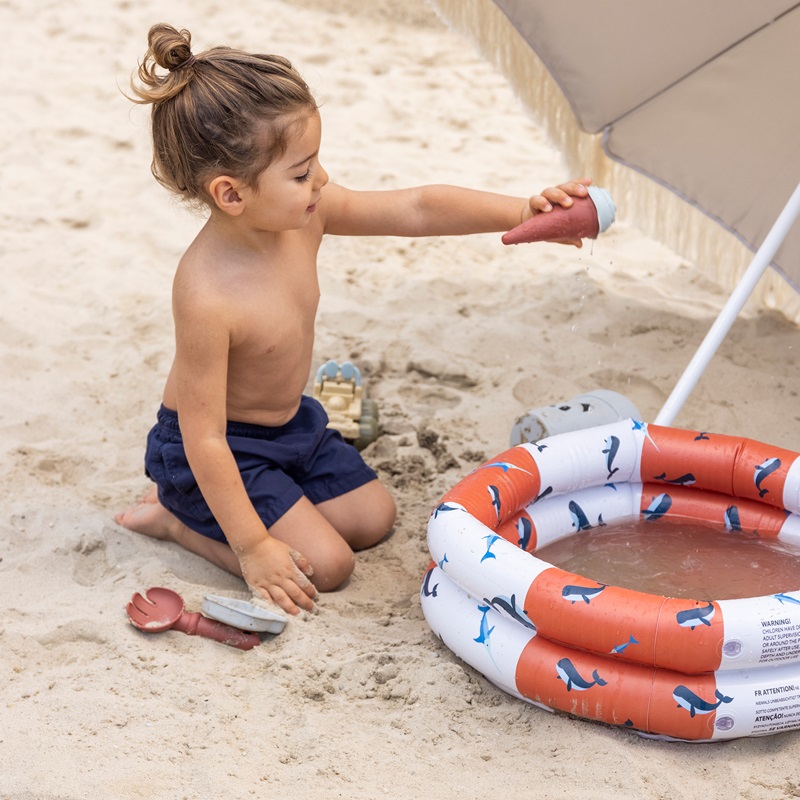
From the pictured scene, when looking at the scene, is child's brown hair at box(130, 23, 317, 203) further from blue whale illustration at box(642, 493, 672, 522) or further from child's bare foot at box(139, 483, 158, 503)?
blue whale illustration at box(642, 493, 672, 522)

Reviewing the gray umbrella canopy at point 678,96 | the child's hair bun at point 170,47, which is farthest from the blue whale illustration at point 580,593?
the gray umbrella canopy at point 678,96

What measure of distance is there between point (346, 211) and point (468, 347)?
786 mm

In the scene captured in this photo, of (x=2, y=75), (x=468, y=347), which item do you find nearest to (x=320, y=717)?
(x=468, y=347)

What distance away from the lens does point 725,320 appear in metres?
2.22

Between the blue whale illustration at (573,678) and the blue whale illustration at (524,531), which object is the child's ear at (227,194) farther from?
the blue whale illustration at (573,678)

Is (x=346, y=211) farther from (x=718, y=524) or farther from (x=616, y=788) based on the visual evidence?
(x=616, y=788)

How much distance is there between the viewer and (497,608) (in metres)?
1.68

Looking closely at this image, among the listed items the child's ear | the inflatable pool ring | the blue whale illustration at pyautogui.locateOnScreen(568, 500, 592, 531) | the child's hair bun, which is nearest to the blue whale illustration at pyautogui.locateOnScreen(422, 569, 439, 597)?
the inflatable pool ring

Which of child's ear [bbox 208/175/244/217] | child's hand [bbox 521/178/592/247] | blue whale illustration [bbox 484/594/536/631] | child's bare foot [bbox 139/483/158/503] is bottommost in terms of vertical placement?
child's bare foot [bbox 139/483/158/503]

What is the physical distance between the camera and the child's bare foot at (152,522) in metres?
2.16

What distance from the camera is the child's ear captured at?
1845 mm

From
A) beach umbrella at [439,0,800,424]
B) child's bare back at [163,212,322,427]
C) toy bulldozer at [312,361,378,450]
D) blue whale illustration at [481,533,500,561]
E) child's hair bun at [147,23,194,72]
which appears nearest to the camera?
blue whale illustration at [481,533,500,561]

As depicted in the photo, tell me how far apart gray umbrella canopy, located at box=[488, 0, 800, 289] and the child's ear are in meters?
1.01

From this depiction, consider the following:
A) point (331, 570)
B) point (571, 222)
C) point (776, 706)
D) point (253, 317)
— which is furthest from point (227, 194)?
point (776, 706)
